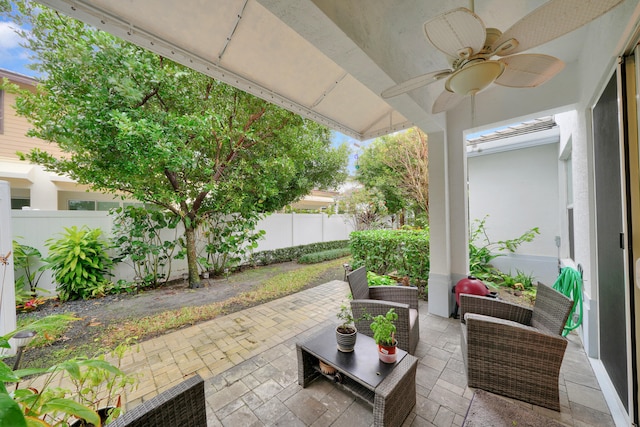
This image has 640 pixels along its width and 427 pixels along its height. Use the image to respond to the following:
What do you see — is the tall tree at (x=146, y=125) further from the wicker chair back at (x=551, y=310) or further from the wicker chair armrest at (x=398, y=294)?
the wicker chair back at (x=551, y=310)

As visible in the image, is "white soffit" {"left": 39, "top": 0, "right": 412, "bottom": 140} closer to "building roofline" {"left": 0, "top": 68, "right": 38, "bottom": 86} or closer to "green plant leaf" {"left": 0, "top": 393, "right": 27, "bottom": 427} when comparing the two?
"green plant leaf" {"left": 0, "top": 393, "right": 27, "bottom": 427}

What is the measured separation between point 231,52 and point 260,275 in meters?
5.18

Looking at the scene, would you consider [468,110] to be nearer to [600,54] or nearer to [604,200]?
[600,54]

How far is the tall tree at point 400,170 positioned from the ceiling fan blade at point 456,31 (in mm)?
3436

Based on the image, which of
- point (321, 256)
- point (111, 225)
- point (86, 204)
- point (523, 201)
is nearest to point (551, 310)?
point (523, 201)

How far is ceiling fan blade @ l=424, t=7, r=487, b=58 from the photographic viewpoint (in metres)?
1.25

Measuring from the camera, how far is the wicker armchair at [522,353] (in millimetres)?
1850

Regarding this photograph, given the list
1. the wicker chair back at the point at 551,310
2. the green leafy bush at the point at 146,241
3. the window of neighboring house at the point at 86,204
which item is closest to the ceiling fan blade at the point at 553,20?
the wicker chair back at the point at 551,310

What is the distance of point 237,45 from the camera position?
2.30 m

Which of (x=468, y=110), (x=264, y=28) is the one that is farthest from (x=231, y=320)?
(x=468, y=110)

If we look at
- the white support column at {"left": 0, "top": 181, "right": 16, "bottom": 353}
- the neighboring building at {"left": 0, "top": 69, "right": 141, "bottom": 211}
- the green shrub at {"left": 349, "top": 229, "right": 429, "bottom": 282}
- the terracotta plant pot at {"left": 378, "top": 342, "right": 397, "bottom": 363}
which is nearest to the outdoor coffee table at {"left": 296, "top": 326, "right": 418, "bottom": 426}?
the terracotta plant pot at {"left": 378, "top": 342, "right": 397, "bottom": 363}

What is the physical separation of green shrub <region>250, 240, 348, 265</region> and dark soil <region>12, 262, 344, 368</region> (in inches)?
35.7

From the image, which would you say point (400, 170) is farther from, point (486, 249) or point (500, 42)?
point (500, 42)

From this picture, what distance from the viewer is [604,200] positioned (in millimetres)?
2145
